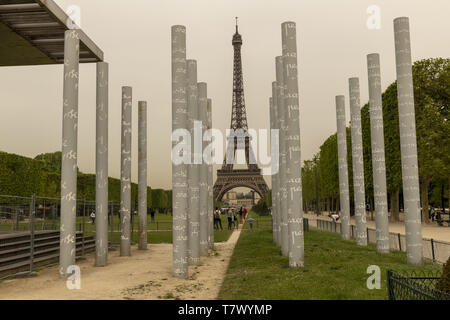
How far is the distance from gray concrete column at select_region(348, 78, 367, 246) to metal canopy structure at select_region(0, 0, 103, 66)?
11679 mm

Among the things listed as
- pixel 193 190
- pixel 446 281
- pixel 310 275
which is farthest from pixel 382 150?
pixel 446 281

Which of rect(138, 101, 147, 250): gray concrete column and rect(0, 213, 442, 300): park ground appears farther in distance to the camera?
rect(138, 101, 147, 250): gray concrete column

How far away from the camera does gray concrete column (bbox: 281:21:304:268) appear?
1160cm

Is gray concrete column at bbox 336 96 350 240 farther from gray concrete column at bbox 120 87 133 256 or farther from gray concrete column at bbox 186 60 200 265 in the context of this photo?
gray concrete column at bbox 120 87 133 256

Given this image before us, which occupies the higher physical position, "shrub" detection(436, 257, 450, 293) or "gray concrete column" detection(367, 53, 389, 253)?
"gray concrete column" detection(367, 53, 389, 253)

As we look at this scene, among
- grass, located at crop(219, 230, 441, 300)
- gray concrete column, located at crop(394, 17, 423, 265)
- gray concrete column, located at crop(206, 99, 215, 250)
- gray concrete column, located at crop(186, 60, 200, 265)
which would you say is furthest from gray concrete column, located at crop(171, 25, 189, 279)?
gray concrete column, located at crop(206, 99, 215, 250)

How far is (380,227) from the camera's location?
1541 cm

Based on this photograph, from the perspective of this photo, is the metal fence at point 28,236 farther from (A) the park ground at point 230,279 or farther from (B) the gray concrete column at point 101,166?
(B) the gray concrete column at point 101,166

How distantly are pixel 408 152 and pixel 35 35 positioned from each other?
14301 mm

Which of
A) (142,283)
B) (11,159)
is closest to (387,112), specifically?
(142,283)

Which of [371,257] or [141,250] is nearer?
[371,257]

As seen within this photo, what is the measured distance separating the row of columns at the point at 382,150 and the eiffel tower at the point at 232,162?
181 feet
